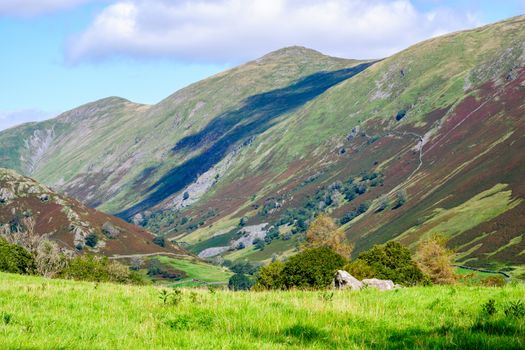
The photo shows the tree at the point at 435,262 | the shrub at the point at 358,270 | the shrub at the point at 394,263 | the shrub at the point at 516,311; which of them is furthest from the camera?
the tree at the point at 435,262

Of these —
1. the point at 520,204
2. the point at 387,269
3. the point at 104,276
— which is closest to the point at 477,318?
the point at 387,269

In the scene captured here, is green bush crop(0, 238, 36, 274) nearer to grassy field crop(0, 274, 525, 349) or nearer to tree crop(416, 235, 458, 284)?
grassy field crop(0, 274, 525, 349)

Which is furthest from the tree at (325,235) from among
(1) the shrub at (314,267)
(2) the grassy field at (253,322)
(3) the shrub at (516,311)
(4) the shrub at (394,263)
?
(3) the shrub at (516,311)

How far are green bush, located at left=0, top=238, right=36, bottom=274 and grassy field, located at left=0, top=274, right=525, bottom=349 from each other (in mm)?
63683

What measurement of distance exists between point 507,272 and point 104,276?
11595 cm

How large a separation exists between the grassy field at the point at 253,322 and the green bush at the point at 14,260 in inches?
2507

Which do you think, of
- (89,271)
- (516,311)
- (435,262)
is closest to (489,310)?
(516,311)

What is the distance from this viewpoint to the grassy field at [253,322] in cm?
1223

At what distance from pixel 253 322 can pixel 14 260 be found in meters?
75.3

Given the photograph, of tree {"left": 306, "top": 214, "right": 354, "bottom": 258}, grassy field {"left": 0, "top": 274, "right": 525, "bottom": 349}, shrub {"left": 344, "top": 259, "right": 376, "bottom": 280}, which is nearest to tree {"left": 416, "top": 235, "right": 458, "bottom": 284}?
tree {"left": 306, "top": 214, "right": 354, "bottom": 258}

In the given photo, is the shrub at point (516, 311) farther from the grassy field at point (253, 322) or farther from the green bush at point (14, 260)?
the green bush at point (14, 260)

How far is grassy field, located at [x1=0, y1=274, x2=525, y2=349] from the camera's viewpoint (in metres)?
12.2

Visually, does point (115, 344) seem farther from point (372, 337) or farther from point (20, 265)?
point (20, 265)

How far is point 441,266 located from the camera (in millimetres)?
113438
